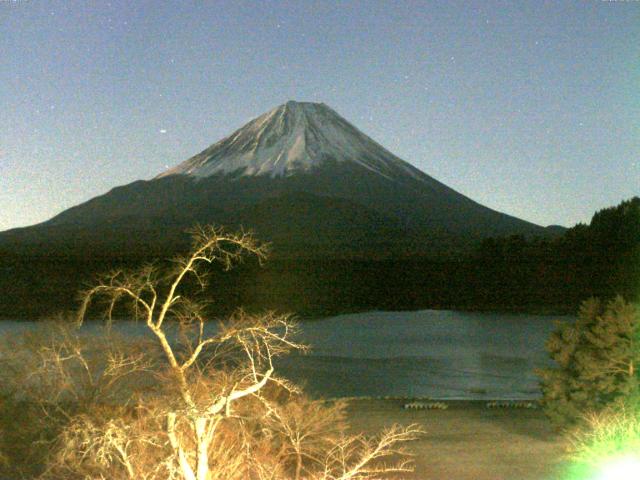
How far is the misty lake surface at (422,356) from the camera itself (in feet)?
77.3

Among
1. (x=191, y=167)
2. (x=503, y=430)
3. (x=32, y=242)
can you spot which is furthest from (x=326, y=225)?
(x=503, y=430)

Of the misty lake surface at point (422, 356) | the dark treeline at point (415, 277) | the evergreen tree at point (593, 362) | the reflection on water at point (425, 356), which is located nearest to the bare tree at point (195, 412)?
the evergreen tree at point (593, 362)

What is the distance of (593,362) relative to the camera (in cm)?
1162

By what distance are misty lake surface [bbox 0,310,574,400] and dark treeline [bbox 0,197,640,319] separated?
2449 millimetres

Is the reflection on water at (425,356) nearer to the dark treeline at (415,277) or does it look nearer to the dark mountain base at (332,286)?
the dark mountain base at (332,286)

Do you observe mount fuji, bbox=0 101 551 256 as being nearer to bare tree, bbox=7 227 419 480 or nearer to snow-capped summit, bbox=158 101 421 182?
snow-capped summit, bbox=158 101 421 182

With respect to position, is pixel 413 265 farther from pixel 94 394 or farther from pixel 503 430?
pixel 94 394

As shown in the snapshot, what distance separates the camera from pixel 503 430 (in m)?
13.5

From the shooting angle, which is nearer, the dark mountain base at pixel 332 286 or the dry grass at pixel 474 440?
the dry grass at pixel 474 440

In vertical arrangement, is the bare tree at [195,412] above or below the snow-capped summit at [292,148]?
below

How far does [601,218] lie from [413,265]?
17.7 m

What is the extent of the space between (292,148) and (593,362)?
240ft

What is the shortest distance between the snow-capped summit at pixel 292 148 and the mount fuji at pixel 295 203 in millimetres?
108

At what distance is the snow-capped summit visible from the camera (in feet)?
266
